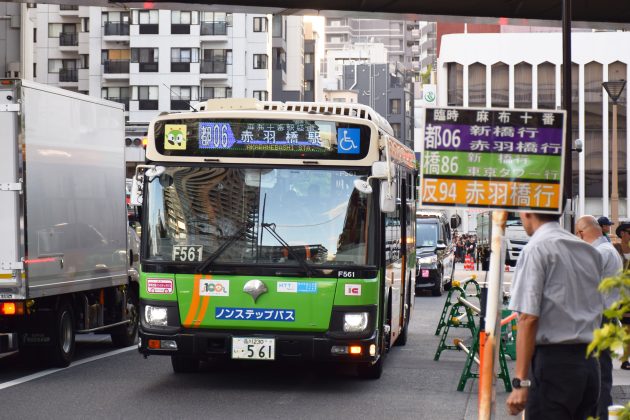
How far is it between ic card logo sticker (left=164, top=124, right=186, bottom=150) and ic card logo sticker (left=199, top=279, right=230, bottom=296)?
4.80ft

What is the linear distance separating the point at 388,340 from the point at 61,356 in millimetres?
3946

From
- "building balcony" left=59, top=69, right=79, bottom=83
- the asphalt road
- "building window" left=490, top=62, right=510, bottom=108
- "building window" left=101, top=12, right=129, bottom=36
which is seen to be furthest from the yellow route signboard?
"building window" left=490, top=62, right=510, bottom=108

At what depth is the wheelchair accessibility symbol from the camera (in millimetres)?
12219

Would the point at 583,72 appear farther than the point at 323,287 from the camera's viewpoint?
Yes

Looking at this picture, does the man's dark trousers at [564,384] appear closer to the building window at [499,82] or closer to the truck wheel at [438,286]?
the truck wheel at [438,286]

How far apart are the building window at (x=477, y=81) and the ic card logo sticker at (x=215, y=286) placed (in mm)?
84756

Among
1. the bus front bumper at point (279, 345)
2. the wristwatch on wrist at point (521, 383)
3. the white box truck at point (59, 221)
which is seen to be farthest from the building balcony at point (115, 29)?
the wristwatch on wrist at point (521, 383)

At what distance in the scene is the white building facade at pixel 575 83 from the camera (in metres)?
92.0

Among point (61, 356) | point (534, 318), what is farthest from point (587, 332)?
point (61, 356)

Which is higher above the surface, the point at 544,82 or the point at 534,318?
the point at 544,82

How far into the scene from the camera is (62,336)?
561 inches

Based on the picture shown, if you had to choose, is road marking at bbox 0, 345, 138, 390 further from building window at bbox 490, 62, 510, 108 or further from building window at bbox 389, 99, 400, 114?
building window at bbox 389, 99, 400, 114

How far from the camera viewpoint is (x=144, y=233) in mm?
12297

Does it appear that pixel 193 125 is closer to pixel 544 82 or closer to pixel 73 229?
pixel 73 229
